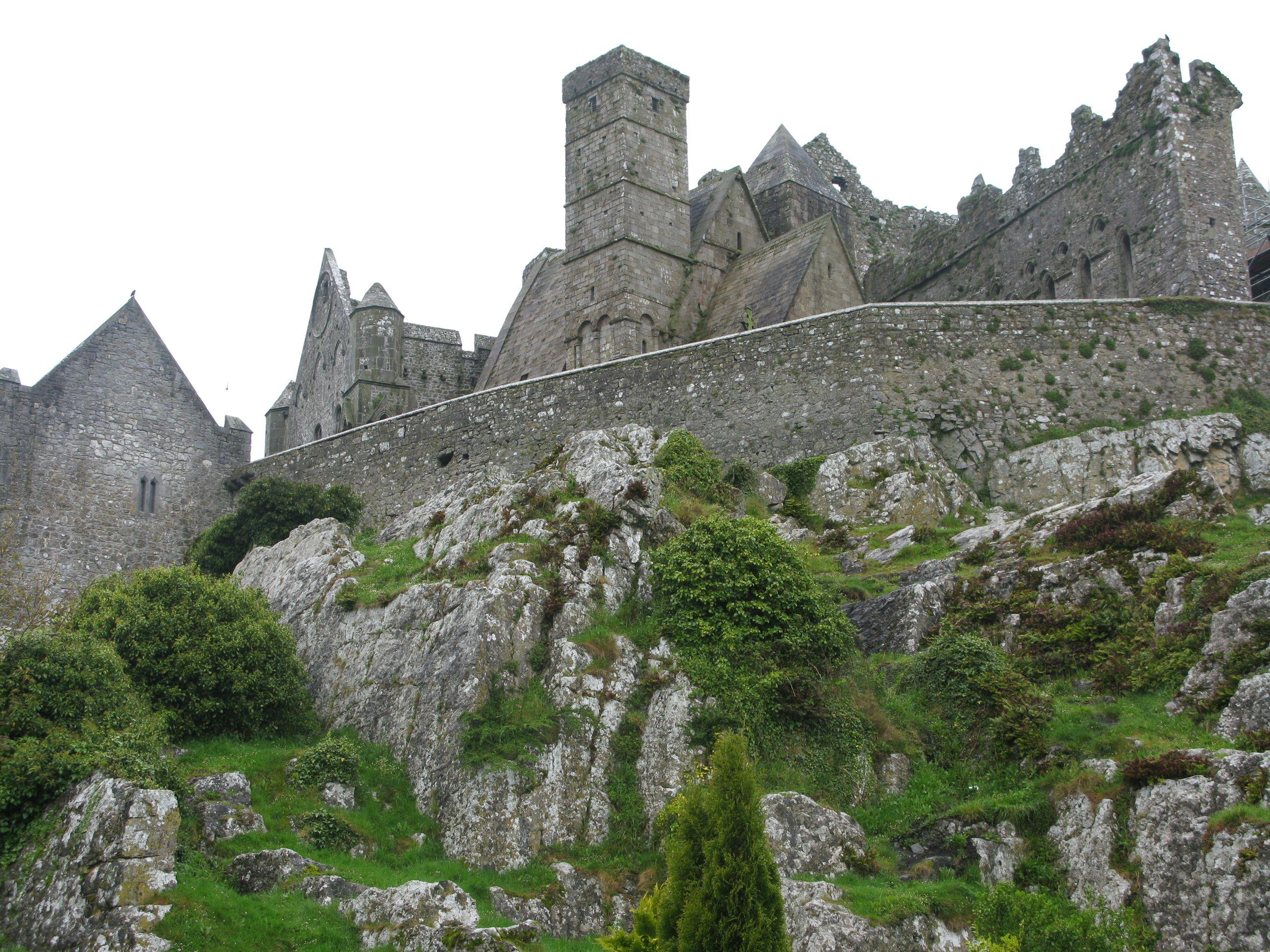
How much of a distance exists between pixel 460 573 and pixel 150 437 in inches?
737

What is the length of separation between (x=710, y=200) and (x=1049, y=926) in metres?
29.1

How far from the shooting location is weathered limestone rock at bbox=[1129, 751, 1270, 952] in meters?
15.0

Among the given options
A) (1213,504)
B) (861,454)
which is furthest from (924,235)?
(1213,504)

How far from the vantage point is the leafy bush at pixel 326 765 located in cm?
2116

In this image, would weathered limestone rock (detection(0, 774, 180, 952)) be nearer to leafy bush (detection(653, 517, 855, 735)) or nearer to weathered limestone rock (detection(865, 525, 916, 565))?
leafy bush (detection(653, 517, 855, 735))

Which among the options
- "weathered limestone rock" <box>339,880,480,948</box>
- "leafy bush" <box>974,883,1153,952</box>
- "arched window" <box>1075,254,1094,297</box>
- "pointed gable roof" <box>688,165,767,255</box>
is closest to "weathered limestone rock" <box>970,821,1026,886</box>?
"leafy bush" <box>974,883,1153,952</box>

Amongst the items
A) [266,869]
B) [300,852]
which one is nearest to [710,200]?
[300,852]

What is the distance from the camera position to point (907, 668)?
2181cm

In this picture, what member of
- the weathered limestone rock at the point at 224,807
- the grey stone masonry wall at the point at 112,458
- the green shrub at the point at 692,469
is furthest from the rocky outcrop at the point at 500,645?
the grey stone masonry wall at the point at 112,458

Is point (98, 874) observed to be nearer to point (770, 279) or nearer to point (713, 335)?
point (713, 335)

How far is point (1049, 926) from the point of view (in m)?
15.8

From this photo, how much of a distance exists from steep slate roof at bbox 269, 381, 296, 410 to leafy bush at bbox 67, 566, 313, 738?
22761 millimetres

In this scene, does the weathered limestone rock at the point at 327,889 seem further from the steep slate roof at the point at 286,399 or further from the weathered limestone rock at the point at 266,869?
the steep slate roof at the point at 286,399

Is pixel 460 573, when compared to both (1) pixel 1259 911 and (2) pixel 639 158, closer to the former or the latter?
(1) pixel 1259 911
